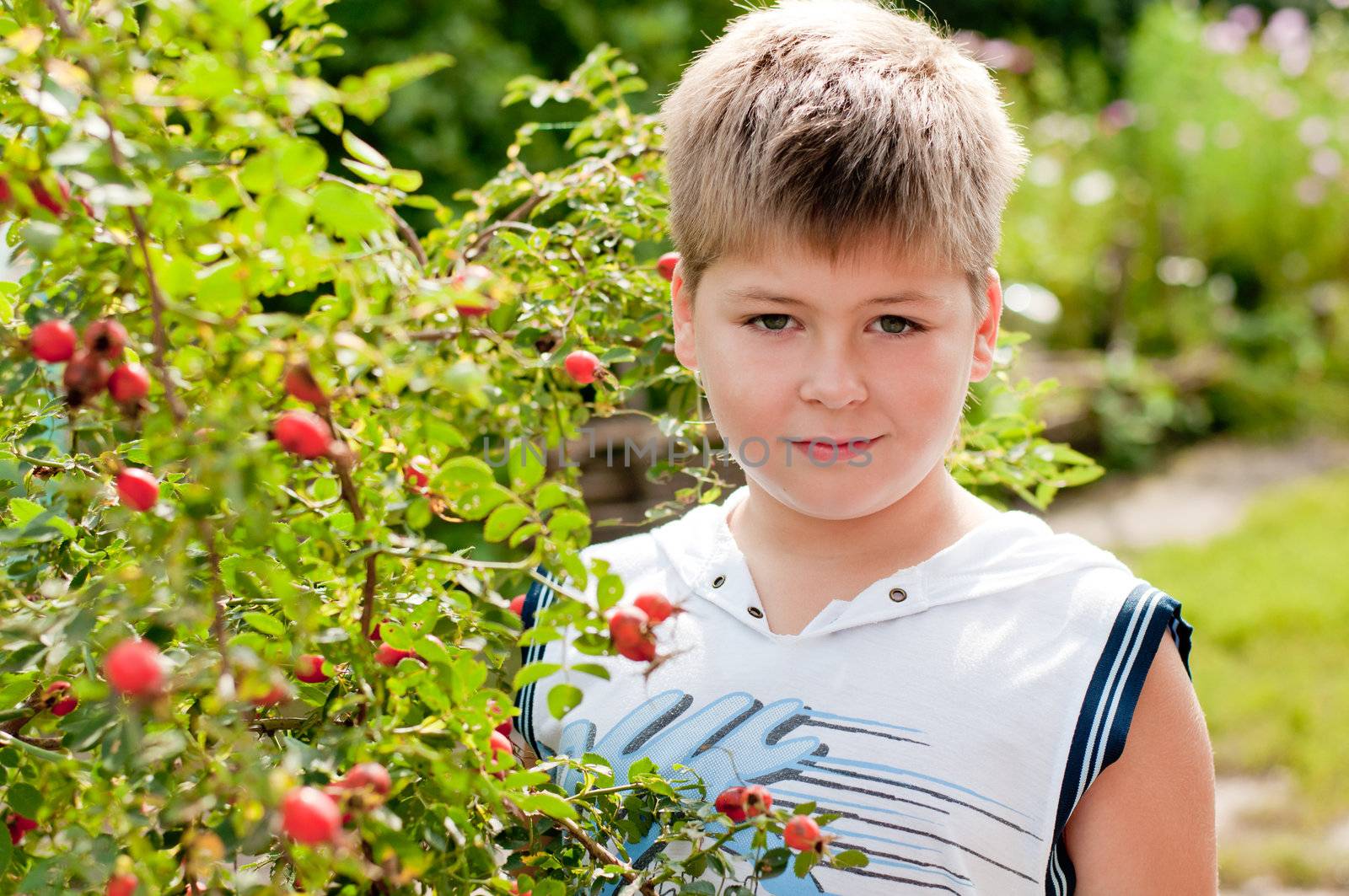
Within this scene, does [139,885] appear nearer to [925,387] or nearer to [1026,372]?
[925,387]

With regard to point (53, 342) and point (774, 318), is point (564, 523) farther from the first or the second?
point (774, 318)

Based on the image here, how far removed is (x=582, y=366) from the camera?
1099mm

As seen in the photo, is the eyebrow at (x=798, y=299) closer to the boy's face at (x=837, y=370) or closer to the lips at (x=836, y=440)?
the boy's face at (x=837, y=370)

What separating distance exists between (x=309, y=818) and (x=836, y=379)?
616 millimetres

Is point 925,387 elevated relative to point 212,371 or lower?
lower

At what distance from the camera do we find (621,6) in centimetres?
332

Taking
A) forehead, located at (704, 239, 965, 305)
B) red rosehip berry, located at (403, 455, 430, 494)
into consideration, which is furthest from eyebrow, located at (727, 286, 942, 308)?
red rosehip berry, located at (403, 455, 430, 494)

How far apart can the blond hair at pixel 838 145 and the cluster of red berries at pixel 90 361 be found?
0.60m

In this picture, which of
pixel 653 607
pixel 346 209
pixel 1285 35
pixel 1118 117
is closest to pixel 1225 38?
pixel 1285 35

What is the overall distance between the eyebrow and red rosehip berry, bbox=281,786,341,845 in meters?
0.64

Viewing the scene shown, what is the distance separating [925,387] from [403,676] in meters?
0.53

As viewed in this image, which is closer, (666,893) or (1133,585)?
(666,893)

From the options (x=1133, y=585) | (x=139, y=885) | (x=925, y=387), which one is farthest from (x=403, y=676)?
(x=1133, y=585)

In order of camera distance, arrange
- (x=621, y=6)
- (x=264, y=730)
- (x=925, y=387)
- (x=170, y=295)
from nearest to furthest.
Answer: (x=170, y=295), (x=264, y=730), (x=925, y=387), (x=621, y=6)
